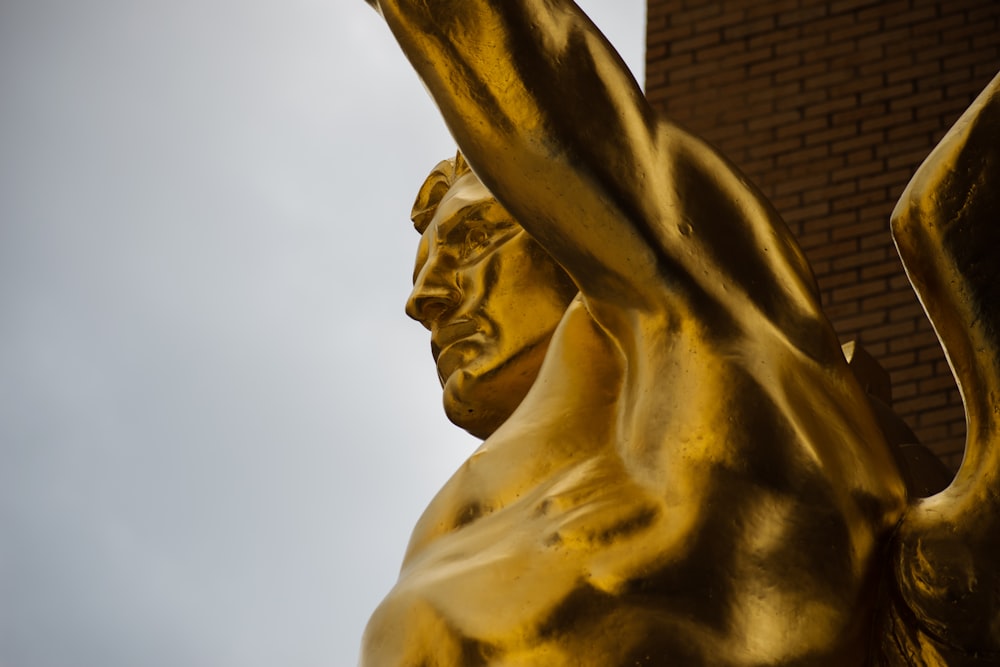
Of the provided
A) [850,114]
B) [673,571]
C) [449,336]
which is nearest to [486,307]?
[449,336]

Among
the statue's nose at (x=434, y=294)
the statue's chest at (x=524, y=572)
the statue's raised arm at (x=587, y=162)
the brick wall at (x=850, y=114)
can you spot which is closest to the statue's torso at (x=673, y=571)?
the statue's chest at (x=524, y=572)

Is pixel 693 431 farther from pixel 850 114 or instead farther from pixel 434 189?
pixel 850 114

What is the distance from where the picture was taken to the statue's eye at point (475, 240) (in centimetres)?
267

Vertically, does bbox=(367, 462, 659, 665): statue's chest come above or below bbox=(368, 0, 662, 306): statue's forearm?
below

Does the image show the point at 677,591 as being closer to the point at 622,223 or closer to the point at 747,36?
the point at 622,223

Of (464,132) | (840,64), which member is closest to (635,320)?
(464,132)

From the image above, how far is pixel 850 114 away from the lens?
4562 millimetres

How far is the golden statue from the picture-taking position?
80.7 inches

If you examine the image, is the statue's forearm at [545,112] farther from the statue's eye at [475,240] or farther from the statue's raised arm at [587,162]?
the statue's eye at [475,240]

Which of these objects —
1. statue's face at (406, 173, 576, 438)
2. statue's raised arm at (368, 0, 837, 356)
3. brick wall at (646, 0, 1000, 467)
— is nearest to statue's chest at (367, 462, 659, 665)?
statue's raised arm at (368, 0, 837, 356)

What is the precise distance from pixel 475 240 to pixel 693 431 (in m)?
0.67

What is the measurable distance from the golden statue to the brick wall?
6.97 ft

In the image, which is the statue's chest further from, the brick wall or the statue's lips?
the brick wall

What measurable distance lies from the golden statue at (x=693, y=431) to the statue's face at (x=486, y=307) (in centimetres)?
37
